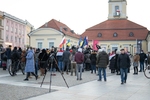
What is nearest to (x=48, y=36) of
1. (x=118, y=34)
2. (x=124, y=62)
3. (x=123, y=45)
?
(x=118, y=34)

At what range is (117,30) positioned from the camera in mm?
61844

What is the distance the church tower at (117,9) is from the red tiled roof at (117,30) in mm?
4876

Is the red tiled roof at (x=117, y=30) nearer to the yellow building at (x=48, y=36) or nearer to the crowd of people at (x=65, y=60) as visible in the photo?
the yellow building at (x=48, y=36)

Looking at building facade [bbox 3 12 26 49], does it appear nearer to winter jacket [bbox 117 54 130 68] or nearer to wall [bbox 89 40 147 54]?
wall [bbox 89 40 147 54]

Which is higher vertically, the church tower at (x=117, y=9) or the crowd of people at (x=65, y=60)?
the church tower at (x=117, y=9)

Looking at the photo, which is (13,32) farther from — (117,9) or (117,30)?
(117,9)

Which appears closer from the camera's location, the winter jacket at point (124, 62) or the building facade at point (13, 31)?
the winter jacket at point (124, 62)

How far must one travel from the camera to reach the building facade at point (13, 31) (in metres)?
63.4

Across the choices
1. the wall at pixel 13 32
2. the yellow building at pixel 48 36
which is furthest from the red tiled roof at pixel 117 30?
the wall at pixel 13 32

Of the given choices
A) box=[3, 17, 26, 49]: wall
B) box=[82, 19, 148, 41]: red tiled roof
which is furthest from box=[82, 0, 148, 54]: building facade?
box=[3, 17, 26, 49]: wall

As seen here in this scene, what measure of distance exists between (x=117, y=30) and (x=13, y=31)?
94.5ft

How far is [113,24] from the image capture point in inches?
2542

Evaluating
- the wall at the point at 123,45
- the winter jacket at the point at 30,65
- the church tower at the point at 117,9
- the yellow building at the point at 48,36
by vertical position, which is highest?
the church tower at the point at 117,9

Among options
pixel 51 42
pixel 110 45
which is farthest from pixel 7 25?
pixel 110 45
